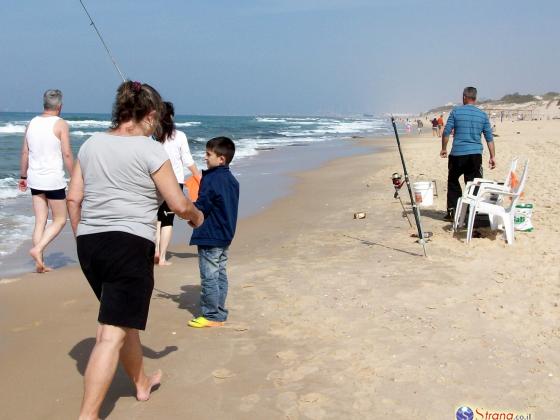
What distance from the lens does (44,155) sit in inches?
202

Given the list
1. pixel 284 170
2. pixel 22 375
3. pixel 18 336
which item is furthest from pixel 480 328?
pixel 284 170

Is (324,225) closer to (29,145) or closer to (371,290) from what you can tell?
(371,290)

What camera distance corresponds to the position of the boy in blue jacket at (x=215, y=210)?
3902mm

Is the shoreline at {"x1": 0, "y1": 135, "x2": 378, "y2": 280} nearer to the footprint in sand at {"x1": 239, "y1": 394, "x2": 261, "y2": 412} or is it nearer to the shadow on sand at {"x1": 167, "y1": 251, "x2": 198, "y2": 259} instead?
the shadow on sand at {"x1": 167, "y1": 251, "x2": 198, "y2": 259}

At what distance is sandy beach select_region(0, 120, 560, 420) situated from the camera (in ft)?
9.95

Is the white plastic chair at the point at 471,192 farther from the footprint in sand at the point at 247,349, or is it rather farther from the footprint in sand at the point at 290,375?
the footprint in sand at the point at 290,375

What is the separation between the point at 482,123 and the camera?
701cm

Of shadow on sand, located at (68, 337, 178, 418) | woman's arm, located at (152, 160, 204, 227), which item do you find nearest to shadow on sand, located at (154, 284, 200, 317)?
shadow on sand, located at (68, 337, 178, 418)

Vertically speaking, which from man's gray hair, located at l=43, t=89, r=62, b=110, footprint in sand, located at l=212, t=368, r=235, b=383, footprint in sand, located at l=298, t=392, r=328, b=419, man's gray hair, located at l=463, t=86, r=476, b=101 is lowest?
footprint in sand, located at l=212, t=368, r=235, b=383

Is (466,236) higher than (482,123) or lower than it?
lower

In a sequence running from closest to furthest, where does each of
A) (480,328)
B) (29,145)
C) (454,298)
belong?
1. (480,328)
2. (454,298)
3. (29,145)

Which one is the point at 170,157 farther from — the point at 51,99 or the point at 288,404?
the point at 288,404

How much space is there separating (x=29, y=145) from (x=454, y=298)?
12.6 ft

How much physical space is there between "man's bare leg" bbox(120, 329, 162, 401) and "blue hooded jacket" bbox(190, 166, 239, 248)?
1.08 m
